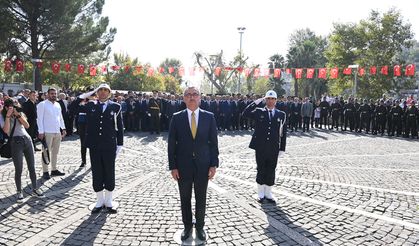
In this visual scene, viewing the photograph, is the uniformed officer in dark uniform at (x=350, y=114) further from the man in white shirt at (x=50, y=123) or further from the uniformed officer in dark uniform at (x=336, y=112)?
the man in white shirt at (x=50, y=123)

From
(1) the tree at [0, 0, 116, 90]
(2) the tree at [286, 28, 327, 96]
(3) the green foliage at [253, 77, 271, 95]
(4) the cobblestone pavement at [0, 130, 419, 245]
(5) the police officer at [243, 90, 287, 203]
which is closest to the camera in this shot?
(4) the cobblestone pavement at [0, 130, 419, 245]

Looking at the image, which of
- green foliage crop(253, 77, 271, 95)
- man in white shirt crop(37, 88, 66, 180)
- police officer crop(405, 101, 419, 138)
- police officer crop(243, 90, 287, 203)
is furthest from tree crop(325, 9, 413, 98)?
green foliage crop(253, 77, 271, 95)

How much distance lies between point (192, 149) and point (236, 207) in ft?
7.04

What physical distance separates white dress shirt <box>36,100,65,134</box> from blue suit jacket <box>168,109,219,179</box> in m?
4.57

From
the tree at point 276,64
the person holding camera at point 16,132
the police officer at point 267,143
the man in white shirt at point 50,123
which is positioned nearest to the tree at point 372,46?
the tree at point 276,64

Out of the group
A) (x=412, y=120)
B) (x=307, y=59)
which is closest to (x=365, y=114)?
(x=412, y=120)

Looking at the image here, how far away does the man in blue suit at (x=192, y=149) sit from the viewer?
4.72m

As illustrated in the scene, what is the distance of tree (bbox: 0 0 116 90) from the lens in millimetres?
25047

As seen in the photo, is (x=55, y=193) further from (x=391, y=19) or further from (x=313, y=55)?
(x=313, y=55)

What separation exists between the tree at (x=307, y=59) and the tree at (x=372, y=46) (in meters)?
16.4

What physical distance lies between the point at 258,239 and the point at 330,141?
12.4m

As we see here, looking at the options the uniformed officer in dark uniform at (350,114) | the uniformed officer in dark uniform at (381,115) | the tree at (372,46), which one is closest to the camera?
the uniformed officer in dark uniform at (381,115)

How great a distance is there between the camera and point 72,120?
612 inches

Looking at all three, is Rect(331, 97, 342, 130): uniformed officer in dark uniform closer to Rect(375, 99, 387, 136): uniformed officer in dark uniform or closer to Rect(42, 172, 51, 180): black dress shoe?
Rect(375, 99, 387, 136): uniformed officer in dark uniform
